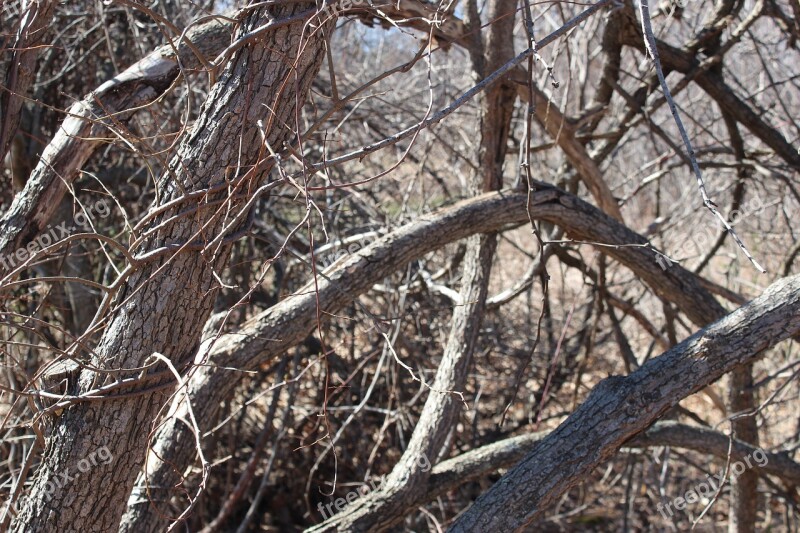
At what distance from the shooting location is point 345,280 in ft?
8.77

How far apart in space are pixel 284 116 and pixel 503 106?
1476 millimetres

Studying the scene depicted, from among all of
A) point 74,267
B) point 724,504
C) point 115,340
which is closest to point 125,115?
point 115,340

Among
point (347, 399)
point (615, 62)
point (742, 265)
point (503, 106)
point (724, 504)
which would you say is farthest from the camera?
point (742, 265)

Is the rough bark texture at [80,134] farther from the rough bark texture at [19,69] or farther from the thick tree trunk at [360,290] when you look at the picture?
the thick tree trunk at [360,290]

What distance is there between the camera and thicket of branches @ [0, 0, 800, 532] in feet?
6.10

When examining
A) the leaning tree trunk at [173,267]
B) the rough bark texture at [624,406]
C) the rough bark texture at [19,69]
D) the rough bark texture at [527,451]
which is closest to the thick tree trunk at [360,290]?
the leaning tree trunk at [173,267]

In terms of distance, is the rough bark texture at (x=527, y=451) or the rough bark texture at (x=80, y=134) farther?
the rough bark texture at (x=527, y=451)

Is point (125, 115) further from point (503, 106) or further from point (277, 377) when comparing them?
point (277, 377)

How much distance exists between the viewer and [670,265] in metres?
3.26

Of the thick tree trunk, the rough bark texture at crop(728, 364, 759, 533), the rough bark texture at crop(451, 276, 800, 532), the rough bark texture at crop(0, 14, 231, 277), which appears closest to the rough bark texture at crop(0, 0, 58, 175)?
the rough bark texture at crop(0, 14, 231, 277)

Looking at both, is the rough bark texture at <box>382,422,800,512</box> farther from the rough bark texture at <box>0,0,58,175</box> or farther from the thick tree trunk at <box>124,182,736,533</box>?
the rough bark texture at <box>0,0,58,175</box>

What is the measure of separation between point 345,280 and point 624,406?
1002 mm

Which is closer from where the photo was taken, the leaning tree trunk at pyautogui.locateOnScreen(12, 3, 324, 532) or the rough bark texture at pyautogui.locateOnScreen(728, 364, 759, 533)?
the leaning tree trunk at pyautogui.locateOnScreen(12, 3, 324, 532)

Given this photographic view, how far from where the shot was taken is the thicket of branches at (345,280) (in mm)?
1859
